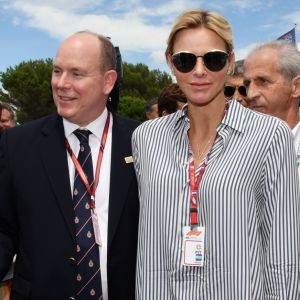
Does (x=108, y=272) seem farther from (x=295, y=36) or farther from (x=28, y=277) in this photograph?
(x=295, y=36)

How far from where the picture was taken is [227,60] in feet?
7.86

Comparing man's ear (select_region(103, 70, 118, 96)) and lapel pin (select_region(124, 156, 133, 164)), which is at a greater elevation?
man's ear (select_region(103, 70, 118, 96))

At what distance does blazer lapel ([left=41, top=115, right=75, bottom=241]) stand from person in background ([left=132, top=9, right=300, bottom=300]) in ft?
1.41

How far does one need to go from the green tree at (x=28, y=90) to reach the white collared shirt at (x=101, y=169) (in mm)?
53775

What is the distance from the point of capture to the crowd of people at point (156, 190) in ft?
7.22

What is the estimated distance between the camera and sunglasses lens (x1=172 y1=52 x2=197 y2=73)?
2.37 metres

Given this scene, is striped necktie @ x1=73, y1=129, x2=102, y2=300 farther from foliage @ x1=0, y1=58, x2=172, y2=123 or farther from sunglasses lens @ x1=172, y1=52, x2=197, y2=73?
foliage @ x1=0, y1=58, x2=172, y2=123

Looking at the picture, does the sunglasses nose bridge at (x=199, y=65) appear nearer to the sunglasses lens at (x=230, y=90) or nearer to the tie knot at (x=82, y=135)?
the tie knot at (x=82, y=135)

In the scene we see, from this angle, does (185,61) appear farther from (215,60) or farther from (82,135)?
(82,135)

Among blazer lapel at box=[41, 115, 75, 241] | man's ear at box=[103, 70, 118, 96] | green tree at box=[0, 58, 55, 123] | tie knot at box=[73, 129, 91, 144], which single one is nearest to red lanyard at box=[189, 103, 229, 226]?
blazer lapel at box=[41, 115, 75, 241]

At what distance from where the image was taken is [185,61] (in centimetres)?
238

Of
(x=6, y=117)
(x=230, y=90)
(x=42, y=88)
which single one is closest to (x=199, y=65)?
(x=230, y=90)

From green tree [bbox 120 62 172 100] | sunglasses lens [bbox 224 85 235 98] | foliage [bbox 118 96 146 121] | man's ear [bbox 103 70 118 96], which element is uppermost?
green tree [bbox 120 62 172 100]

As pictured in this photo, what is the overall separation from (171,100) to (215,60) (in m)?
2.91
